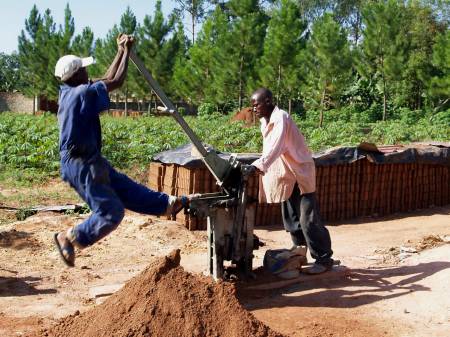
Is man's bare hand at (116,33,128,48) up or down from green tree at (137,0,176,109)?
down

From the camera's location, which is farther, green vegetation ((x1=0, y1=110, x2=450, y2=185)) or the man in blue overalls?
green vegetation ((x1=0, y1=110, x2=450, y2=185))

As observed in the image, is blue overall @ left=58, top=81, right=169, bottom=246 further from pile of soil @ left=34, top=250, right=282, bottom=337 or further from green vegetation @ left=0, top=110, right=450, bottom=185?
green vegetation @ left=0, top=110, right=450, bottom=185

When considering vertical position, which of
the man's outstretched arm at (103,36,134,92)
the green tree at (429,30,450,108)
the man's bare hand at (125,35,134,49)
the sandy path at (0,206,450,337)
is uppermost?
the green tree at (429,30,450,108)

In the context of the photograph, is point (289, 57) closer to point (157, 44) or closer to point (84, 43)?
point (157, 44)

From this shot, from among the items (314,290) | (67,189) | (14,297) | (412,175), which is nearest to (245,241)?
(314,290)

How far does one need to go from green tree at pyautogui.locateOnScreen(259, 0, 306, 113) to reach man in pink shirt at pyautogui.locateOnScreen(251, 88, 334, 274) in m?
23.5

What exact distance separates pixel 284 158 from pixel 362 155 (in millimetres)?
3969

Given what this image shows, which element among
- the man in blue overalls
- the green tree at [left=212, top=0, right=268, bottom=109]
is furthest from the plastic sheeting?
the green tree at [left=212, top=0, right=268, bottom=109]

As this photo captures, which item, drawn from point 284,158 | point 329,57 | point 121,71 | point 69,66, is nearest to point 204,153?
point 284,158

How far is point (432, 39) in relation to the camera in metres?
35.8

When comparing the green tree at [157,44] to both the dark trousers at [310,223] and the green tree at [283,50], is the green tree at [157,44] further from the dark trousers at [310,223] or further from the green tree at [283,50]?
the dark trousers at [310,223]

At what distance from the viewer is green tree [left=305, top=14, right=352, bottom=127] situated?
27.9 metres

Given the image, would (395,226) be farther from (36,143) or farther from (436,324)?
(36,143)

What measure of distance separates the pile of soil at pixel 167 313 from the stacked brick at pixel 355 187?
3.90m
